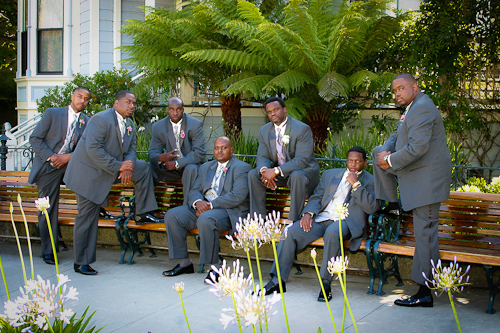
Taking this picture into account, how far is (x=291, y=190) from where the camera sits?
6.08 m

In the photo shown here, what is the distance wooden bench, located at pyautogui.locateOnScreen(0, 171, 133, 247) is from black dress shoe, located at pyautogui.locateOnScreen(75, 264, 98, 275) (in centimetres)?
75

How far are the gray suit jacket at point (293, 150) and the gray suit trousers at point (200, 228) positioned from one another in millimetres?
786

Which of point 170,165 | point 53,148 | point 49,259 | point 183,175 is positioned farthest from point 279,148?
point 49,259

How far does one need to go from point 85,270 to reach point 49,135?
5.92ft

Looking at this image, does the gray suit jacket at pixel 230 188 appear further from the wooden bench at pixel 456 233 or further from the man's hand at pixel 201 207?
the wooden bench at pixel 456 233

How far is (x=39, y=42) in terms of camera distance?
15141 millimetres

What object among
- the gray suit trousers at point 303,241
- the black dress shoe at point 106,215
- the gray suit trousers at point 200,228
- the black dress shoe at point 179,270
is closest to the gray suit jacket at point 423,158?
the gray suit trousers at point 303,241

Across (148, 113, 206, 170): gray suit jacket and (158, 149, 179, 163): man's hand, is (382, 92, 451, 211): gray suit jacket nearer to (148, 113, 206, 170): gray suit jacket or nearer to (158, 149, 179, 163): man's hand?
(148, 113, 206, 170): gray suit jacket

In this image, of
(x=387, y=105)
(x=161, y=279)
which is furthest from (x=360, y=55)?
(x=161, y=279)

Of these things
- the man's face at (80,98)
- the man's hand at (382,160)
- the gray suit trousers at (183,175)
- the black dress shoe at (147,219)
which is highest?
the man's face at (80,98)

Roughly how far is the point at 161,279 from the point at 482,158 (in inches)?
330

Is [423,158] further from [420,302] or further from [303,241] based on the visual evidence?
[303,241]

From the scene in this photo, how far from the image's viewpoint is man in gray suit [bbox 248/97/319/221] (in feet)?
19.9

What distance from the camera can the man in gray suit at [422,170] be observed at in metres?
4.92
